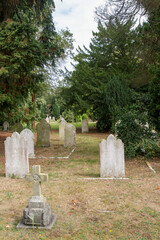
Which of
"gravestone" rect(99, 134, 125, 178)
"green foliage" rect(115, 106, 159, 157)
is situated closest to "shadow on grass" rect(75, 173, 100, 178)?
"gravestone" rect(99, 134, 125, 178)

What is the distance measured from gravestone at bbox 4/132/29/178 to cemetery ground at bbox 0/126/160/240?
26 centimetres

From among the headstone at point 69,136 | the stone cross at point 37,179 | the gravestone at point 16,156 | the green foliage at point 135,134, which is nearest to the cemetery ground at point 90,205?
the gravestone at point 16,156

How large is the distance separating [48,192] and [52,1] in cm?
1058

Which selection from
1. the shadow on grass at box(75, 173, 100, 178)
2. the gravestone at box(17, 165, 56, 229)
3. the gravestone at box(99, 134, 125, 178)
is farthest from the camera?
the shadow on grass at box(75, 173, 100, 178)

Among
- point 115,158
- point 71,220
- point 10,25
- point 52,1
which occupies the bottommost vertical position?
point 71,220

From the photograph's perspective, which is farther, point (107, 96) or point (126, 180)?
point (107, 96)

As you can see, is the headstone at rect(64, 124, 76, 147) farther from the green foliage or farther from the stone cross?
the stone cross

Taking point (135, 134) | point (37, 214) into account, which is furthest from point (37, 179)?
point (135, 134)

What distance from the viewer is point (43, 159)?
28.4 ft

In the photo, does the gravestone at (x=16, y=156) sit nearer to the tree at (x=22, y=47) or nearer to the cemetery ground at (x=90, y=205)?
the cemetery ground at (x=90, y=205)

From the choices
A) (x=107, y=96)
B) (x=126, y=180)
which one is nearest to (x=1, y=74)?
(x=126, y=180)

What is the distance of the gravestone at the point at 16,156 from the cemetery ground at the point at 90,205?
0.26 meters

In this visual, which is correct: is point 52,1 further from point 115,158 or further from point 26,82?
point 115,158

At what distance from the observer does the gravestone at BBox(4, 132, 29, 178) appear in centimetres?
623
